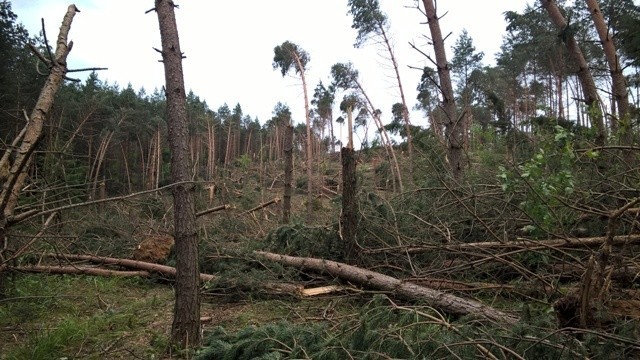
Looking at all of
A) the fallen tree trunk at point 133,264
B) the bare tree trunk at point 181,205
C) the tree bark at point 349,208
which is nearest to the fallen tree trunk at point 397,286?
the tree bark at point 349,208

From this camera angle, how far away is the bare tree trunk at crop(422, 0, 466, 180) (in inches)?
305

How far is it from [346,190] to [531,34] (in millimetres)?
21961

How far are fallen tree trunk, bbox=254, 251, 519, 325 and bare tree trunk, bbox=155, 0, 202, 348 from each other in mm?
2069

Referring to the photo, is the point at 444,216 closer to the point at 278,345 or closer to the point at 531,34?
the point at 278,345

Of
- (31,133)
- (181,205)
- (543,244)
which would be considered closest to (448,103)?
(543,244)

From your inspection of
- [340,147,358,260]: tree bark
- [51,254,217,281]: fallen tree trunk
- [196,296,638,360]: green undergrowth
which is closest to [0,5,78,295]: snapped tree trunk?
[196,296,638,360]: green undergrowth

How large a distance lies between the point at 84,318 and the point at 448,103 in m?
6.75

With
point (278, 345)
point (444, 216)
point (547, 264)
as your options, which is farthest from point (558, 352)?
point (444, 216)

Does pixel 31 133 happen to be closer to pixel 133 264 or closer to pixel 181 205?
pixel 181 205

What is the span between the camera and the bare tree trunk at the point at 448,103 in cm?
774

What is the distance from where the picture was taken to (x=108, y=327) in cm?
460

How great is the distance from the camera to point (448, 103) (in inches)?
325

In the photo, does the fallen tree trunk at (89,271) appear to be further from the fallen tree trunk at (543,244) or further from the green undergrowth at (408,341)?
the fallen tree trunk at (543,244)

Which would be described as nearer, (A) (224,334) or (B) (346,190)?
(A) (224,334)
